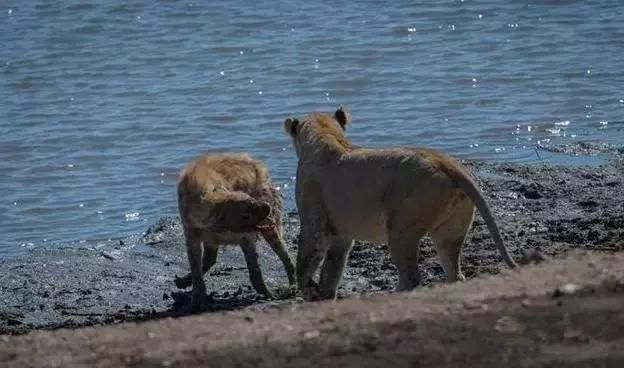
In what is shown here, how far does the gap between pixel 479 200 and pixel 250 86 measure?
11.2 m

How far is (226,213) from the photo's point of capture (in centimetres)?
1095

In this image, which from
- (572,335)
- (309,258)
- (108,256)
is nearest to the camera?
(572,335)

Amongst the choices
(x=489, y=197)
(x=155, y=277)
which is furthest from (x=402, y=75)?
(x=155, y=277)

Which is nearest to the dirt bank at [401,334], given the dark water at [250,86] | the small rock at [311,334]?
the small rock at [311,334]

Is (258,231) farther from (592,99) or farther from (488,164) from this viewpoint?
(592,99)

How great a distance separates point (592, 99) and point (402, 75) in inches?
108

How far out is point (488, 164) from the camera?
15492 millimetres

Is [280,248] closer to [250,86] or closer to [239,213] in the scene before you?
[239,213]

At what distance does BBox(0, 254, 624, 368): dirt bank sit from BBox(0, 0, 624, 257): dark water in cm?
611

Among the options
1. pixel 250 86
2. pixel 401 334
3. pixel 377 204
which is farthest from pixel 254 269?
pixel 250 86

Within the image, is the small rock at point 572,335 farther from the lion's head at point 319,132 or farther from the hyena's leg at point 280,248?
the hyena's leg at point 280,248

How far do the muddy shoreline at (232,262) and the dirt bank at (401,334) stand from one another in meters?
2.51

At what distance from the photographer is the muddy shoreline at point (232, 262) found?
11328mm

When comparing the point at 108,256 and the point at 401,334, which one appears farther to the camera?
the point at 108,256
